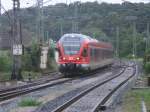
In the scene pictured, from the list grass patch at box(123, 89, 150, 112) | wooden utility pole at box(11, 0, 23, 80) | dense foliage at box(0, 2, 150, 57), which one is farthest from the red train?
grass patch at box(123, 89, 150, 112)

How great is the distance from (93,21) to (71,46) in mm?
56270

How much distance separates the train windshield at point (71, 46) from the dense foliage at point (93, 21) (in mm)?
8851

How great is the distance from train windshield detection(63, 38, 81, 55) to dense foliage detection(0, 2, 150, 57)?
29.0 feet

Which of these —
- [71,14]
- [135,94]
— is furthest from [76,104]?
[71,14]

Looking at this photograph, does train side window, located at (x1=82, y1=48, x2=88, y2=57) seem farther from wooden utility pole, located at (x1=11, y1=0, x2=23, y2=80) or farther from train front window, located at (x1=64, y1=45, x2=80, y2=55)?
wooden utility pole, located at (x1=11, y1=0, x2=23, y2=80)

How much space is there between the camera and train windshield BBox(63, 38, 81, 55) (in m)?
42.2

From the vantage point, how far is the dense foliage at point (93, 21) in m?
70.9

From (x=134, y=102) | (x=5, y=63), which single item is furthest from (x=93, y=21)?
(x=134, y=102)

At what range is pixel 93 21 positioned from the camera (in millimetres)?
98250

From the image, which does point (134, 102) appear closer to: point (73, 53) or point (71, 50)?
point (73, 53)

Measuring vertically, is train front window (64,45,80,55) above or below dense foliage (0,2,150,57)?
below

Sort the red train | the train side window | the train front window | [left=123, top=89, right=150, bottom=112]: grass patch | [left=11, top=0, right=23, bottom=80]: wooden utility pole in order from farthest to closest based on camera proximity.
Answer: the train side window
the train front window
the red train
[left=11, top=0, right=23, bottom=80]: wooden utility pole
[left=123, top=89, right=150, bottom=112]: grass patch

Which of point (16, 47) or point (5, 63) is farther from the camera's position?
point (5, 63)

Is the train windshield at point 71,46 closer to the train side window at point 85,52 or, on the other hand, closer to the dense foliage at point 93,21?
the train side window at point 85,52
